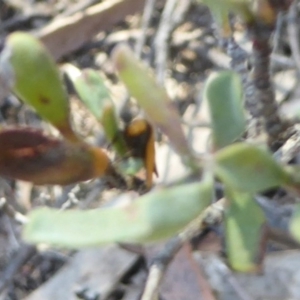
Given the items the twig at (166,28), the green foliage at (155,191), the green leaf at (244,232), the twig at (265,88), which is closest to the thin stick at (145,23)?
the twig at (166,28)

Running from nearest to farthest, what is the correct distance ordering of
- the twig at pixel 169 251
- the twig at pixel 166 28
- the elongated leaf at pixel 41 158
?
the elongated leaf at pixel 41 158
the twig at pixel 169 251
the twig at pixel 166 28

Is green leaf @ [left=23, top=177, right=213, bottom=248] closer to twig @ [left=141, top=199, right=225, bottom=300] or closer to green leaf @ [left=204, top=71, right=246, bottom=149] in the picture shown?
green leaf @ [left=204, top=71, right=246, bottom=149]

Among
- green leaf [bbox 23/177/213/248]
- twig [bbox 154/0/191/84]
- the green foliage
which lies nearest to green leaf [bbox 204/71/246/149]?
→ the green foliage

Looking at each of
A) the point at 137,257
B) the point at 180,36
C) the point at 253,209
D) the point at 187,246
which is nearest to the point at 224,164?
the point at 253,209

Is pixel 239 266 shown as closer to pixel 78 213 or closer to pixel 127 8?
pixel 78 213

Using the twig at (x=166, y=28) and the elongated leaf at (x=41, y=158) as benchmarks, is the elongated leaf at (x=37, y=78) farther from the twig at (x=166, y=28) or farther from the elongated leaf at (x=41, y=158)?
the twig at (x=166, y=28)

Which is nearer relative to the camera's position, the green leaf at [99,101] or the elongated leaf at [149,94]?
the elongated leaf at [149,94]
